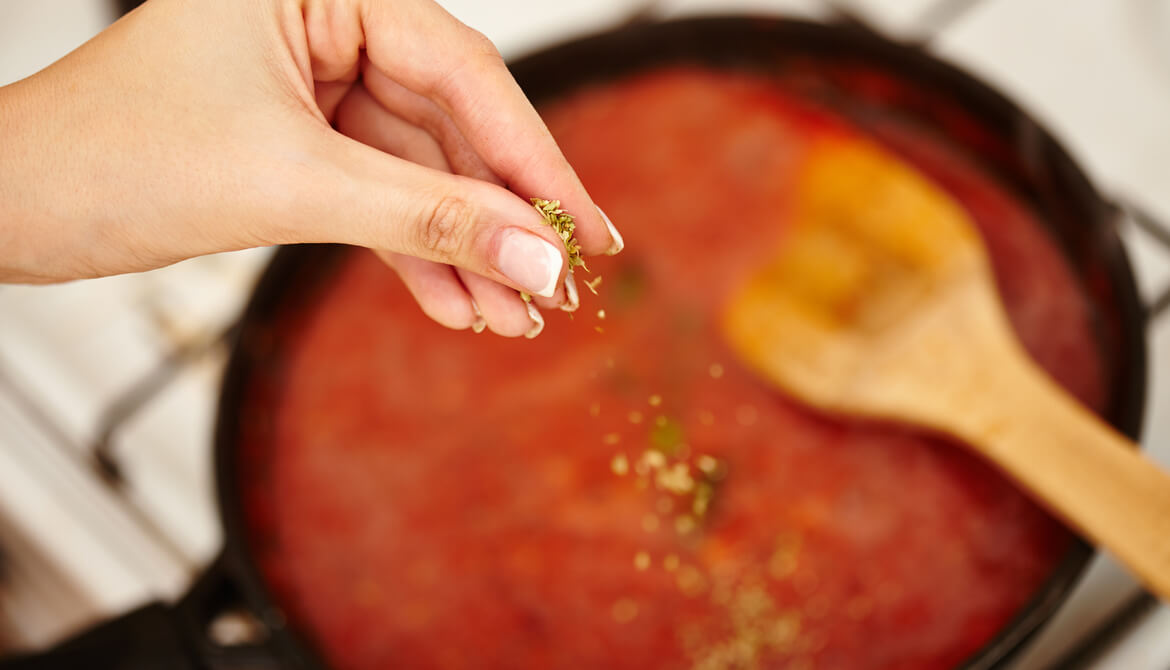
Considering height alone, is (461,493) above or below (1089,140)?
below

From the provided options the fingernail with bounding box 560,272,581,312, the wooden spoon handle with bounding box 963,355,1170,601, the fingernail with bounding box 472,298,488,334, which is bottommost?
the wooden spoon handle with bounding box 963,355,1170,601

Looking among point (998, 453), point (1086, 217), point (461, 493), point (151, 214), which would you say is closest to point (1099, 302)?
point (1086, 217)

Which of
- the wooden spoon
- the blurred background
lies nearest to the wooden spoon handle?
the wooden spoon

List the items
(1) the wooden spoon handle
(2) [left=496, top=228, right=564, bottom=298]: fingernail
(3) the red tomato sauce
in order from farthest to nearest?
(3) the red tomato sauce → (1) the wooden spoon handle → (2) [left=496, top=228, right=564, bottom=298]: fingernail

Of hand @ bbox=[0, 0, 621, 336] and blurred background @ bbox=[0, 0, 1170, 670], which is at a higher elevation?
hand @ bbox=[0, 0, 621, 336]

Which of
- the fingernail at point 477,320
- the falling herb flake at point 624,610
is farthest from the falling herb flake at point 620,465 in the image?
the fingernail at point 477,320

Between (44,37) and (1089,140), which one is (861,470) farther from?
(44,37)

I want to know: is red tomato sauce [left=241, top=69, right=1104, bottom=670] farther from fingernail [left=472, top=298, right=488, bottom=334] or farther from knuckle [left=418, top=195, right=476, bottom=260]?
knuckle [left=418, top=195, right=476, bottom=260]

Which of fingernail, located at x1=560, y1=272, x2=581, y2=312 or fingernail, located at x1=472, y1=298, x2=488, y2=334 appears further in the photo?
fingernail, located at x1=472, y1=298, x2=488, y2=334
